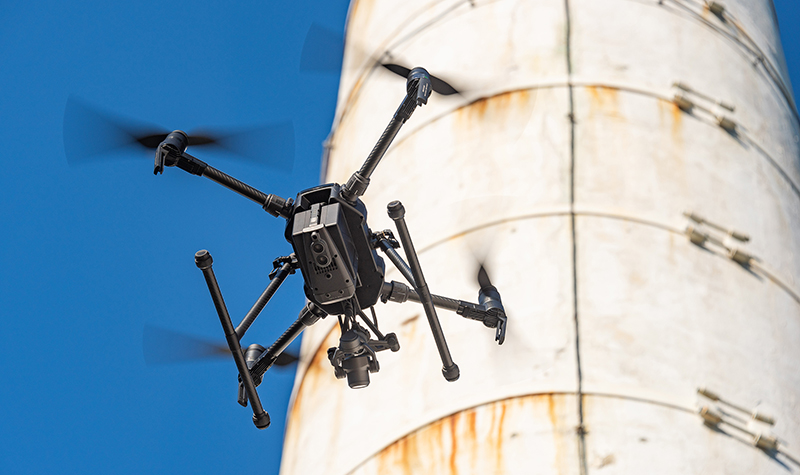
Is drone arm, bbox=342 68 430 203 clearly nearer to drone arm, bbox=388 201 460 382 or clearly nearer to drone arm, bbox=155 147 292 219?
drone arm, bbox=388 201 460 382

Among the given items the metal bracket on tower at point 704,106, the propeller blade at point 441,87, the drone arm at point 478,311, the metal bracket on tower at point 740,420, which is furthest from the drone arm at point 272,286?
the metal bracket on tower at point 704,106

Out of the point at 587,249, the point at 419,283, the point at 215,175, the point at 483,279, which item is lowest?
the point at 419,283

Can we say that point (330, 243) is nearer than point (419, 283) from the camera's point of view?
Yes

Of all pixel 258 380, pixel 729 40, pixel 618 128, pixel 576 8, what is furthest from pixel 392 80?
pixel 258 380

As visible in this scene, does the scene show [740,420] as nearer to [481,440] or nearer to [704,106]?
[481,440]

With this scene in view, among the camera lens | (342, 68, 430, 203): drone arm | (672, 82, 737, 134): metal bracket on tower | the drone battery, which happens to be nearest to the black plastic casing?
the drone battery

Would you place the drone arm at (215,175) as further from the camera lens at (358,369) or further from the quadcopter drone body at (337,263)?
the camera lens at (358,369)

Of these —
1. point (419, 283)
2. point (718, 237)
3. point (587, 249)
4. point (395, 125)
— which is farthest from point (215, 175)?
point (718, 237)
